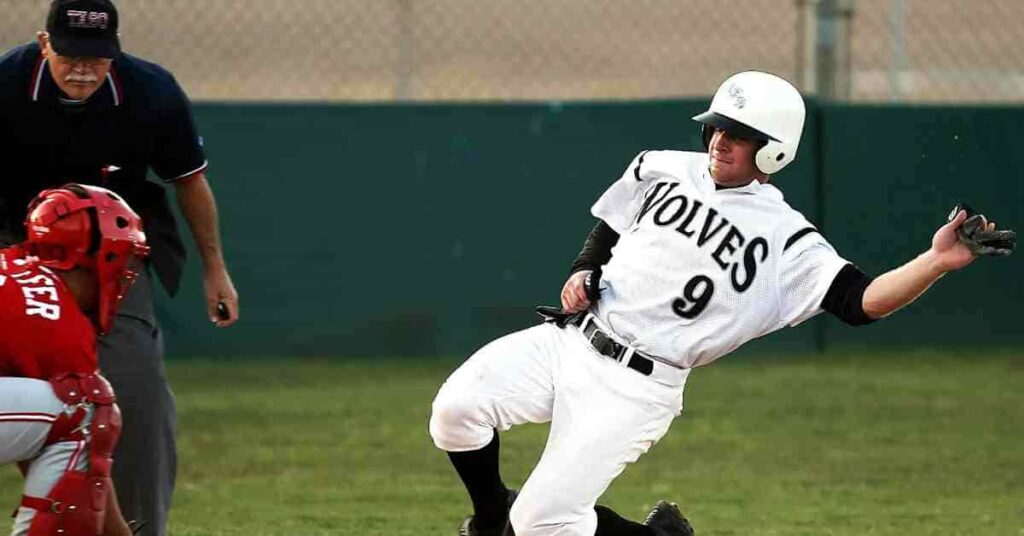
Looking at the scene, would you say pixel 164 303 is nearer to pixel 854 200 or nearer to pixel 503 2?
pixel 503 2

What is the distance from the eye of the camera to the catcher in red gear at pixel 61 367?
4.91 meters

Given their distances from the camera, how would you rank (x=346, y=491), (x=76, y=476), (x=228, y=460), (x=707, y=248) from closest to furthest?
(x=76, y=476), (x=707, y=248), (x=346, y=491), (x=228, y=460)

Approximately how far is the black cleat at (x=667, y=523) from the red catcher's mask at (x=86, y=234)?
6.53 ft

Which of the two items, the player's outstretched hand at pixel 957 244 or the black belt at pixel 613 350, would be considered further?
the black belt at pixel 613 350

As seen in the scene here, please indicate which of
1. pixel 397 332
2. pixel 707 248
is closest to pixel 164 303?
pixel 397 332

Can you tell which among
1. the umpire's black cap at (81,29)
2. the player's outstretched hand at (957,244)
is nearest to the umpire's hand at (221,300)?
the umpire's black cap at (81,29)

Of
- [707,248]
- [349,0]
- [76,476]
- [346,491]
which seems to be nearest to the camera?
[76,476]

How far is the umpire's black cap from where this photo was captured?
5.84 meters

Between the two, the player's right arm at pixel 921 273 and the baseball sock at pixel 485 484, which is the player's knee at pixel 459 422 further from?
the player's right arm at pixel 921 273

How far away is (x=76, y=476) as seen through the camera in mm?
4918

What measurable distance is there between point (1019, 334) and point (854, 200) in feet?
4.77

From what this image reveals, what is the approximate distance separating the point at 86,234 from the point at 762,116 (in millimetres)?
2118

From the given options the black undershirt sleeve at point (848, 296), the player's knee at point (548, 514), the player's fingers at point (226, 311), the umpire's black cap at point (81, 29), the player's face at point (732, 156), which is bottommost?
the player's knee at point (548, 514)

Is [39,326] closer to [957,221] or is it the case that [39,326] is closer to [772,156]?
[772,156]
